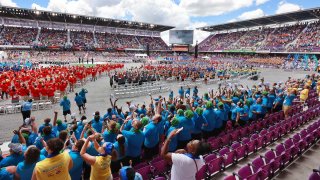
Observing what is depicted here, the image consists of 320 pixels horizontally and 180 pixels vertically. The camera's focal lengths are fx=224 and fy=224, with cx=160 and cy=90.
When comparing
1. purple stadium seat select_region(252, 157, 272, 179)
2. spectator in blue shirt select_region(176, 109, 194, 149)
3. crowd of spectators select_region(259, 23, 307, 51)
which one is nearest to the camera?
purple stadium seat select_region(252, 157, 272, 179)

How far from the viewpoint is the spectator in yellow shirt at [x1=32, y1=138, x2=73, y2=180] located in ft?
10.6

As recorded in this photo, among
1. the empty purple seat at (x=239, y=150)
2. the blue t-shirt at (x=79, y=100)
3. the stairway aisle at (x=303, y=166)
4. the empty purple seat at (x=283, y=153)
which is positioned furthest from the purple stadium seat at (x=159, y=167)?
the blue t-shirt at (x=79, y=100)

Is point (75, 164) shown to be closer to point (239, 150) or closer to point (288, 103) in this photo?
point (239, 150)

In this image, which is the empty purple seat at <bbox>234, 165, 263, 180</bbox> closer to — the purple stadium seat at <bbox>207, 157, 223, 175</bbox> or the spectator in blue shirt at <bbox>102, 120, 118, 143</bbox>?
the purple stadium seat at <bbox>207, 157, 223, 175</bbox>

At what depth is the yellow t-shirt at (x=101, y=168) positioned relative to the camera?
3646 mm

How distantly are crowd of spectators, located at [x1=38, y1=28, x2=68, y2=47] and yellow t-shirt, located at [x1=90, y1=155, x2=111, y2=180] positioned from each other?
63.3 m

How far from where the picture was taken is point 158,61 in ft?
188

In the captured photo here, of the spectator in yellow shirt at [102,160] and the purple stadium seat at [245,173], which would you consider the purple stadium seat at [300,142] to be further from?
the spectator in yellow shirt at [102,160]

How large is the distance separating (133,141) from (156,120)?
80 cm

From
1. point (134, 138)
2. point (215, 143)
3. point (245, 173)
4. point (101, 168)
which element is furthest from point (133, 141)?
point (215, 143)

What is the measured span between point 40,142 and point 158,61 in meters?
52.6

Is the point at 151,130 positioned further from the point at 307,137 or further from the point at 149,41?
the point at 149,41

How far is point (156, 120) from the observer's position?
5.67 meters

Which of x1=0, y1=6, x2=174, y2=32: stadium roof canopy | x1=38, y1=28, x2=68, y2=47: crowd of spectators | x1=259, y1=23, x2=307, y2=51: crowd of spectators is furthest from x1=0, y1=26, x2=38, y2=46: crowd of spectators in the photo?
x1=259, y1=23, x2=307, y2=51: crowd of spectators
